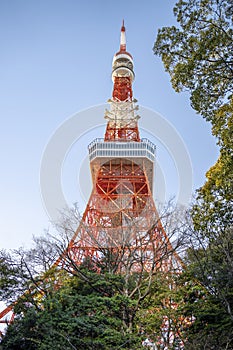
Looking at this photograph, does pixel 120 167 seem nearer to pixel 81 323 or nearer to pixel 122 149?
pixel 122 149

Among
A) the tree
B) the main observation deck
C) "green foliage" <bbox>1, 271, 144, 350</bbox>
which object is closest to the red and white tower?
the main observation deck

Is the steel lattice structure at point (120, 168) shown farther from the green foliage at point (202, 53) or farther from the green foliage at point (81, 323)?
the green foliage at point (202, 53)

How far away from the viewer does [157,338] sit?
8117mm

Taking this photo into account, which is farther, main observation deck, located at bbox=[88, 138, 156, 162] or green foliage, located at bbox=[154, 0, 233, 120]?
main observation deck, located at bbox=[88, 138, 156, 162]

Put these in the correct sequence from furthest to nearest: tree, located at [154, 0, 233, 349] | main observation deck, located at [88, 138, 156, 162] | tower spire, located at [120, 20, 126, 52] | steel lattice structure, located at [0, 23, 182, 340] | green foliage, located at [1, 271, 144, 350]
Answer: tower spire, located at [120, 20, 126, 52] < main observation deck, located at [88, 138, 156, 162] < steel lattice structure, located at [0, 23, 182, 340] < green foliage, located at [1, 271, 144, 350] < tree, located at [154, 0, 233, 349]

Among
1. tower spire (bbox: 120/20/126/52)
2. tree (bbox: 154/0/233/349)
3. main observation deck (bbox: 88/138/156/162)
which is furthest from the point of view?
tower spire (bbox: 120/20/126/52)

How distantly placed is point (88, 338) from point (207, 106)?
4677 millimetres

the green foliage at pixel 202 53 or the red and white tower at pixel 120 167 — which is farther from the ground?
the red and white tower at pixel 120 167

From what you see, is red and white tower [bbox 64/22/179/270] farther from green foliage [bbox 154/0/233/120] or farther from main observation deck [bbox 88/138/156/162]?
green foliage [bbox 154/0/233/120]

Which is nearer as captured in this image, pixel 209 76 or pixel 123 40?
pixel 209 76

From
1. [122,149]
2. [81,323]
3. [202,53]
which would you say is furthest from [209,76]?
[122,149]

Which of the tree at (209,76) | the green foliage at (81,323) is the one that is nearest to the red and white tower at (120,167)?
the green foliage at (81,323)

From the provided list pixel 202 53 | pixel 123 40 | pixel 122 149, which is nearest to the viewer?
pixel 202 53

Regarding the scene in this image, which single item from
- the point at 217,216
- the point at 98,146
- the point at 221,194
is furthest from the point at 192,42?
the point at 98,146
